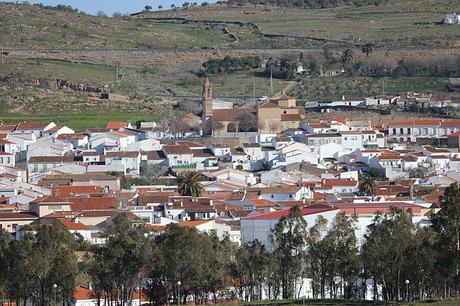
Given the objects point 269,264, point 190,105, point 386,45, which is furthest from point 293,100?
point 269,264

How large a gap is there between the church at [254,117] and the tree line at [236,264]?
49706 mm

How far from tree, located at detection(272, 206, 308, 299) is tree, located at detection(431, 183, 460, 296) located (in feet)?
23.9

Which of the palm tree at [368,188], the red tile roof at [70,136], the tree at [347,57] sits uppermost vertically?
the tree at [347,57]

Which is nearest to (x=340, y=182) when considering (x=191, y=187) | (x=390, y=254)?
(x=191, y=187)

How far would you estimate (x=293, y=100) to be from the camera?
117250mm

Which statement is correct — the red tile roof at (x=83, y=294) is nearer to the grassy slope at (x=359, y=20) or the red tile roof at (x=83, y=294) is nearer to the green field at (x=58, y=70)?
the green field at (x=58, y=70)

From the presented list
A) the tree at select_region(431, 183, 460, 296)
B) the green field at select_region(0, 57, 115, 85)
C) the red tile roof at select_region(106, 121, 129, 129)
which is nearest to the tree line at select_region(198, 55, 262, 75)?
→ the green field at select_region(0, 57, 115, 85)

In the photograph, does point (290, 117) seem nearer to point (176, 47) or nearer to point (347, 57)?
point (347, 57)

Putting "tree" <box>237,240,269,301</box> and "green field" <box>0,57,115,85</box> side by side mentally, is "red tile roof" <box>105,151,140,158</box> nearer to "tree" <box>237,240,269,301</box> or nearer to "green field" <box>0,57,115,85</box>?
"green field" <box>0,57,115,85</box>

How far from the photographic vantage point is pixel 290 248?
196ft

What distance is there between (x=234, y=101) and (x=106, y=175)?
1403 inches

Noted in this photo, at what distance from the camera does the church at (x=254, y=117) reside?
11169 cm

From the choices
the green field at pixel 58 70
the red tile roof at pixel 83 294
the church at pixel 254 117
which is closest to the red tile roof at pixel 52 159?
the church at pixel 254 117

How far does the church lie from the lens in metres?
112
